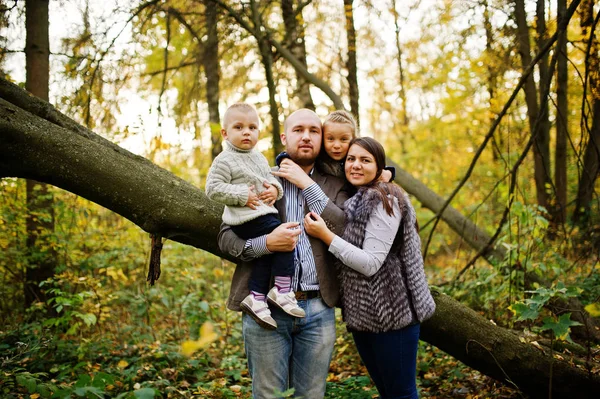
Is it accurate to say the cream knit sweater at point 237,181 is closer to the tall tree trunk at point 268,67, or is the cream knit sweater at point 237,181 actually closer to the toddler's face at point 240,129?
the toddler's face at point 240,129

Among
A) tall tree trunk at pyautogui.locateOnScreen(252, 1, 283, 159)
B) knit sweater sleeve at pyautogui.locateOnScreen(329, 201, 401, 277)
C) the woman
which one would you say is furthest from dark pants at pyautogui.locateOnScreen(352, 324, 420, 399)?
tall tree trunk at pyautogui.locateOnScreen(252, 1, 283, 159)

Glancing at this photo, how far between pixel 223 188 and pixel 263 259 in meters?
0.41

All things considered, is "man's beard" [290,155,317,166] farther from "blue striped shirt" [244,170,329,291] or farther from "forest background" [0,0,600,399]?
"forest background" [0,0,600,399]

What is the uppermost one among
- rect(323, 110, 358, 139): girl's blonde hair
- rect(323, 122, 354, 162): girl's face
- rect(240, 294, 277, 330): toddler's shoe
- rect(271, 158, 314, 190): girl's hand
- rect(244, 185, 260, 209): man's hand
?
rect(323, 110, 358, 139): girl's blonde hair

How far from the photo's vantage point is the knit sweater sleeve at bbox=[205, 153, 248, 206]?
2.33 metres

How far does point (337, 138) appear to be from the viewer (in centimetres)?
256

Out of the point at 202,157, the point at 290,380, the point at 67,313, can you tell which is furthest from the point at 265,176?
the point at 202,157

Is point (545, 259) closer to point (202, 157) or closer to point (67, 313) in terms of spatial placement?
point (67, 313)

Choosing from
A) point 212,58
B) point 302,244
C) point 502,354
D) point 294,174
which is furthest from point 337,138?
point 212,58

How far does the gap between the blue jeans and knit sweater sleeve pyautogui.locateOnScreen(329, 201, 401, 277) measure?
27cm

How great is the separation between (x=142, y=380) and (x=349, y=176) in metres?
2.50

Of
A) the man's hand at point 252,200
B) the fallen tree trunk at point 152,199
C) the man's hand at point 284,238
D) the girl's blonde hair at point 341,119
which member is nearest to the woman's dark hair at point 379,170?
the girl's blonde hair at point 341,119

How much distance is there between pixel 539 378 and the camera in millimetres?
3096

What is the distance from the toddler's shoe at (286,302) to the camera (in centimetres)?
223
